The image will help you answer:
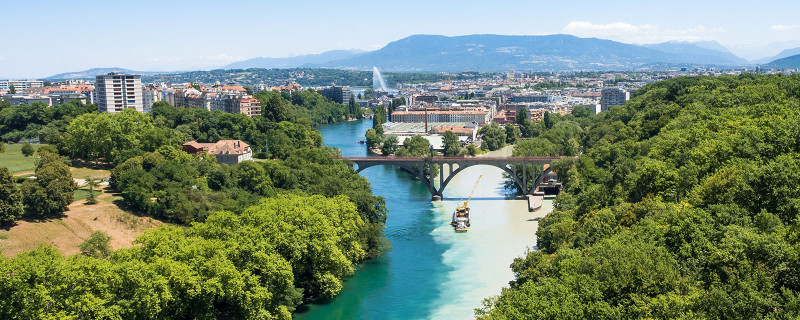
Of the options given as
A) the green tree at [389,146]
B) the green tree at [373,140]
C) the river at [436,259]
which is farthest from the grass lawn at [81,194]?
the green tree at [373,140]

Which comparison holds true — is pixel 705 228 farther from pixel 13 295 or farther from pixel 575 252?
pixel 13 295

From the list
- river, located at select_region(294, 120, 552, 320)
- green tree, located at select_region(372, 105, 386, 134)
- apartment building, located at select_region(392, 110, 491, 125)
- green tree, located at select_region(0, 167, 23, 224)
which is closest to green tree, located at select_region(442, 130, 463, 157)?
river, located at select_region(294, 120, 552, 320)

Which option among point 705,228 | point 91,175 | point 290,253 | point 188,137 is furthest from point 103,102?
point 705,228

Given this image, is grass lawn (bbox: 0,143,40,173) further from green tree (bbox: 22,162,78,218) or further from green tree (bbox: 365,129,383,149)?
green tree (bbox: 365,129,383,149)

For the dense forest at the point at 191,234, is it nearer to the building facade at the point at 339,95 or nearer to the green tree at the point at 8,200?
the green tree at the point at 8,200

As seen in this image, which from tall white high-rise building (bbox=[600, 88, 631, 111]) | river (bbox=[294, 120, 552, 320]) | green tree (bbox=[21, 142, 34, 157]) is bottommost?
river (bbox=[294, 120, 552, 320])

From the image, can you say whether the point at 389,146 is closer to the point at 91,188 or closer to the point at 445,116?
the point at 445,116
